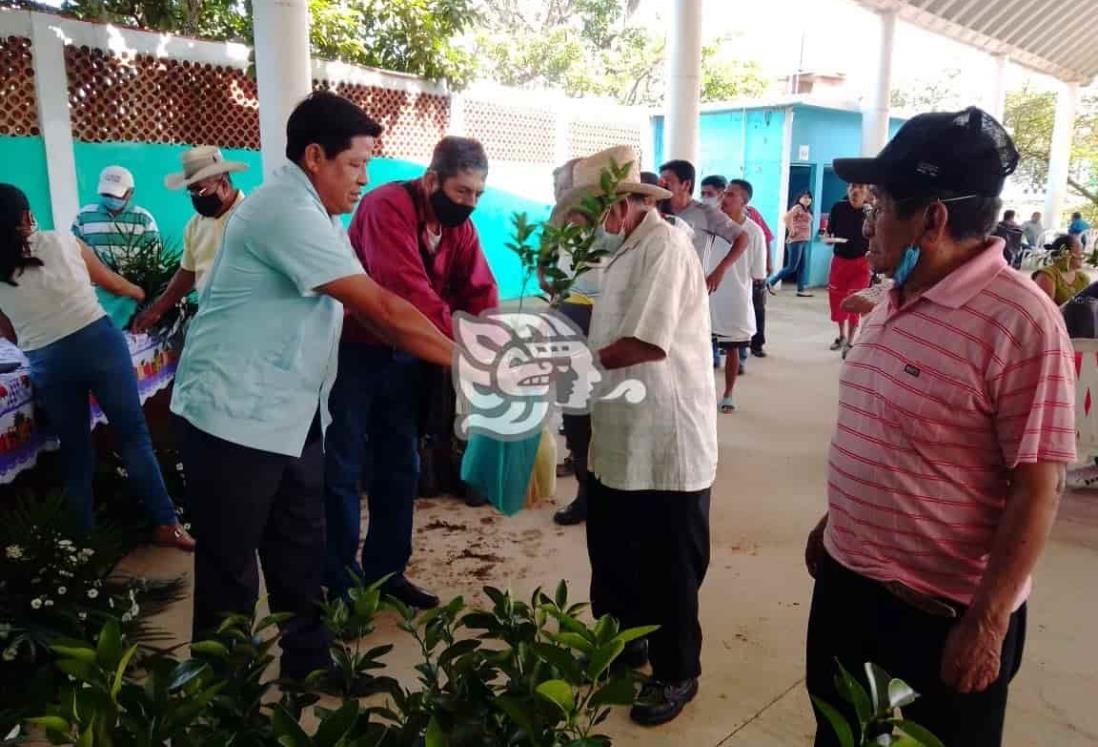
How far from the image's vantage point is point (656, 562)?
235 cm

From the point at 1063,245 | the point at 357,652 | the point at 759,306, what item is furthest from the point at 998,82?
the point at 357,652

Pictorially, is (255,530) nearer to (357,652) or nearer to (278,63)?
(357,652)

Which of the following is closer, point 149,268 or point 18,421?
point 18,421

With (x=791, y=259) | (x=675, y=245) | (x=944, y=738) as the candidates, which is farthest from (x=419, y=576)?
(x=791, y=259)

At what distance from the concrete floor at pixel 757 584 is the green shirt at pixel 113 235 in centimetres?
136

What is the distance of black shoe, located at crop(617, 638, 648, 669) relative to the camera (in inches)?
102

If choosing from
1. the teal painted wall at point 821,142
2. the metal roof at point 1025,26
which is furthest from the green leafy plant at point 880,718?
the teal painted wall at point 821,142

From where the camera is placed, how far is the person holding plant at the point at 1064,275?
482 cm

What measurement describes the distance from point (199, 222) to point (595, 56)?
19137 mm

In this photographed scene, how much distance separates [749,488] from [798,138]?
1103cm

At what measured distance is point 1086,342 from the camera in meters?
4.08

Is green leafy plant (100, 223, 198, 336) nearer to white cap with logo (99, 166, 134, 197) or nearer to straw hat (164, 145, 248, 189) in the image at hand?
white cap with logo (99, 166, 134, 197)

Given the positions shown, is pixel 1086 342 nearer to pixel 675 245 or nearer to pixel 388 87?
pixel 675 245

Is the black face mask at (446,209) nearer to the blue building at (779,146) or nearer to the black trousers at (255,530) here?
the black trousers at (255,530)
